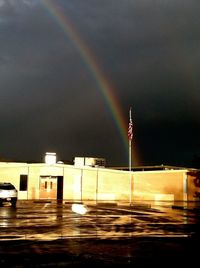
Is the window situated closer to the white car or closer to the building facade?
the building facade

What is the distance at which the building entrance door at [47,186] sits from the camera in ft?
165

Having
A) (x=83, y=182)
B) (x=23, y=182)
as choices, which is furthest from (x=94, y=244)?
(x=23, y=182)

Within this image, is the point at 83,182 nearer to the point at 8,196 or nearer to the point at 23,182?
the point at 23,182

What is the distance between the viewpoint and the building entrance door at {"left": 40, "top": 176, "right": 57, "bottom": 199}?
1976 inches

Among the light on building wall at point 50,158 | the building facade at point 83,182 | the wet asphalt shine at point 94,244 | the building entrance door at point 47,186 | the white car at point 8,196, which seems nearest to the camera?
the wet asphalt shine at point 94,244

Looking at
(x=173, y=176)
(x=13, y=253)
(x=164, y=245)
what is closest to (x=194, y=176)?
(x=173, y=176)

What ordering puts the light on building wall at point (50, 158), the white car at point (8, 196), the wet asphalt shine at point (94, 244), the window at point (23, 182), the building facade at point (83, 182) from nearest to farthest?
the wet asphalt shine at point (94, 244) → the white car at point (8, 196) → the building facade at point (83, 182) → the window at point (23, 182) → the light on building wall at point (50, 158)

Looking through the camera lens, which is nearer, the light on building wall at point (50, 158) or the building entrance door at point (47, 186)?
the building entrance door at point (47, 186)

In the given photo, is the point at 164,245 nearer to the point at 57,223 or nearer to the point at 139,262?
the point at 139,262

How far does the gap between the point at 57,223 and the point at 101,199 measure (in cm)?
2834

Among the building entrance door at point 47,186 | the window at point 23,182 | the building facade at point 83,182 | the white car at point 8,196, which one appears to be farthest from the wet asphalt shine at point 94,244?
the building entrance door at point 47,186

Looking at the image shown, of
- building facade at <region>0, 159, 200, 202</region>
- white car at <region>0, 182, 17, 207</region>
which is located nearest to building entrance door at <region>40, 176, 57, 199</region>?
building facade at <region>0, 159, 200, 202</region>

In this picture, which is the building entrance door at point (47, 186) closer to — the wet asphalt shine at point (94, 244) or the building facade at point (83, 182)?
the building facade at point (83, 182)

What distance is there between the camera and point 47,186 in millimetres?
50438
